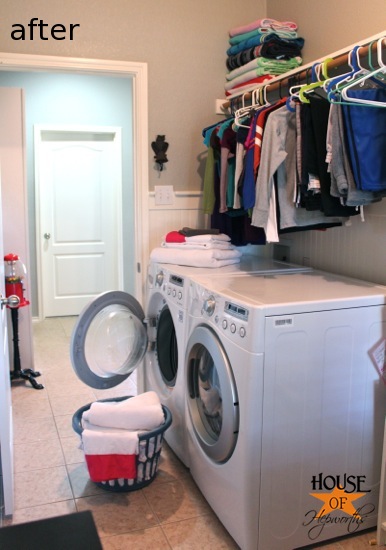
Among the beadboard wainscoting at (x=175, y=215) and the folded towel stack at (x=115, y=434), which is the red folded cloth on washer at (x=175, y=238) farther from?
the folded towel stack at (x=115, y=434)

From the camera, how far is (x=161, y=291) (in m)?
2.75

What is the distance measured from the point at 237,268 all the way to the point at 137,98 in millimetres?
1209

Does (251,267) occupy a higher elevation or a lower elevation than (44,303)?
higher

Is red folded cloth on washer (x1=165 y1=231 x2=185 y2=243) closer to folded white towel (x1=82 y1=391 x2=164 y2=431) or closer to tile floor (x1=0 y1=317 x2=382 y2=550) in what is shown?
folded white towel (x1=82 y1=391 x2=164 y2=431)

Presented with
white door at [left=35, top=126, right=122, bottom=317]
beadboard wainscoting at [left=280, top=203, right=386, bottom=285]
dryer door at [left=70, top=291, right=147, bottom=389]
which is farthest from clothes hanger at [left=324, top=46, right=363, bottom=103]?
white door at [left=35, top=126, right=122, bottom=317]

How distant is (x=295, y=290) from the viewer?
214 centimetres

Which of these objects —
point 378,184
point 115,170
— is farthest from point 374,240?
point 115,170

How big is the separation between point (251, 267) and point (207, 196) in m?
0.58

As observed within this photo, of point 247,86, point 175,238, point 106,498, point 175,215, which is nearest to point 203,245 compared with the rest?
point 175,238

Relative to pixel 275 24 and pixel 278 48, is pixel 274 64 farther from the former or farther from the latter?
pixel 275 24

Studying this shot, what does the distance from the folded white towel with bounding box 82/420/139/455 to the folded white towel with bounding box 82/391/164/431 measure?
0.08 m

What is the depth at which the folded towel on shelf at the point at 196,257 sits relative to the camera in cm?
274

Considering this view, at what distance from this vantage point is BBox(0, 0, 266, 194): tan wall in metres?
2.97

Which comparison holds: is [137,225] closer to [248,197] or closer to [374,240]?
[248,197]
